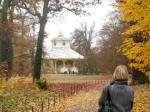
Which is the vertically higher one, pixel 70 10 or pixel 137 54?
pixel 70 10

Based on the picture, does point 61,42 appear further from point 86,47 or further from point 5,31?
point 5,31

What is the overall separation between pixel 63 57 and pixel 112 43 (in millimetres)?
20299

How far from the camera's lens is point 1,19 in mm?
16906

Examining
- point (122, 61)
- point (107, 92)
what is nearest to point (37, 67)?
point (107, 92)

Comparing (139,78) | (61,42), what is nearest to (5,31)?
(139,78)

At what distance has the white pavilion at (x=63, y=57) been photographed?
170 feet

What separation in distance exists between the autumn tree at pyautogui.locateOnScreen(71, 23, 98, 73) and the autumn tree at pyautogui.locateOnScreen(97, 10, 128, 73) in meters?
4.83

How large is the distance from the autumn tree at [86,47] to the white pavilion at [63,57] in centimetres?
277

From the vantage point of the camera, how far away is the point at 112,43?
112 ft

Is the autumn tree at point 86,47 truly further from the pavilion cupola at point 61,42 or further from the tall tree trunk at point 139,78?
the tall tree trunk at point 139,78

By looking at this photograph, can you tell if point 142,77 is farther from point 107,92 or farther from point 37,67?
point 107,92

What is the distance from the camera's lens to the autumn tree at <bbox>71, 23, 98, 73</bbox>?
144 feet

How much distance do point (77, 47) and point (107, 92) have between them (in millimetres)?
57164

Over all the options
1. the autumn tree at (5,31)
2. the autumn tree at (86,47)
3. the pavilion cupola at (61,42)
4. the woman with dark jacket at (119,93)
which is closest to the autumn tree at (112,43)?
the autumn tree at (86,47)
